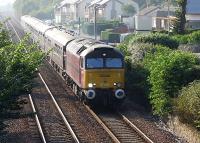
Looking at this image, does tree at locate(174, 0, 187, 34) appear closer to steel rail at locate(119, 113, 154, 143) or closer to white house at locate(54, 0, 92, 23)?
steel rail at locate(119, 113, 154, 143)

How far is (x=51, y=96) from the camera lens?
27.1m

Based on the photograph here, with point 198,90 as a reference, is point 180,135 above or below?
below

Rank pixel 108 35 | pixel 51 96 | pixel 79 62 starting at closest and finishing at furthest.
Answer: pixel 79 62
pixel 51 96
pixel 108 35

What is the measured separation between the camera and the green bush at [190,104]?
59.1ft

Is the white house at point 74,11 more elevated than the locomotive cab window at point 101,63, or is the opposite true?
the white house at point 74,11

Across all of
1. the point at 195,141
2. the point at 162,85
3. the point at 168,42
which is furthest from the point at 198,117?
the point at 168,42

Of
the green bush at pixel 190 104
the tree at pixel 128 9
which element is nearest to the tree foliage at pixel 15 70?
the green bush at pixel 190 104

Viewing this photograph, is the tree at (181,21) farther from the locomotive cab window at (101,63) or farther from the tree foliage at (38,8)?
the tree foliage at (38,8)

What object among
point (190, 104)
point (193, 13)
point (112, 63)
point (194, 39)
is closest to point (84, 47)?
point (112, 63)

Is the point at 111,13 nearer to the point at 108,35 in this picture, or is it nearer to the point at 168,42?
the point at 108,35

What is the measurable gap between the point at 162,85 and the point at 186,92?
91.2 inches

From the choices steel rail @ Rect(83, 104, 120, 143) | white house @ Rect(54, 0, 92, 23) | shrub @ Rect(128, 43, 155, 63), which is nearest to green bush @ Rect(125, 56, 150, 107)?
shrub @ Rect(128, 43, 155, 63)

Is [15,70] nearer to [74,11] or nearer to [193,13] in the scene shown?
[193,13]

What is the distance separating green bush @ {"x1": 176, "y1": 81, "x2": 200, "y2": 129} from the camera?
18.0 metres
